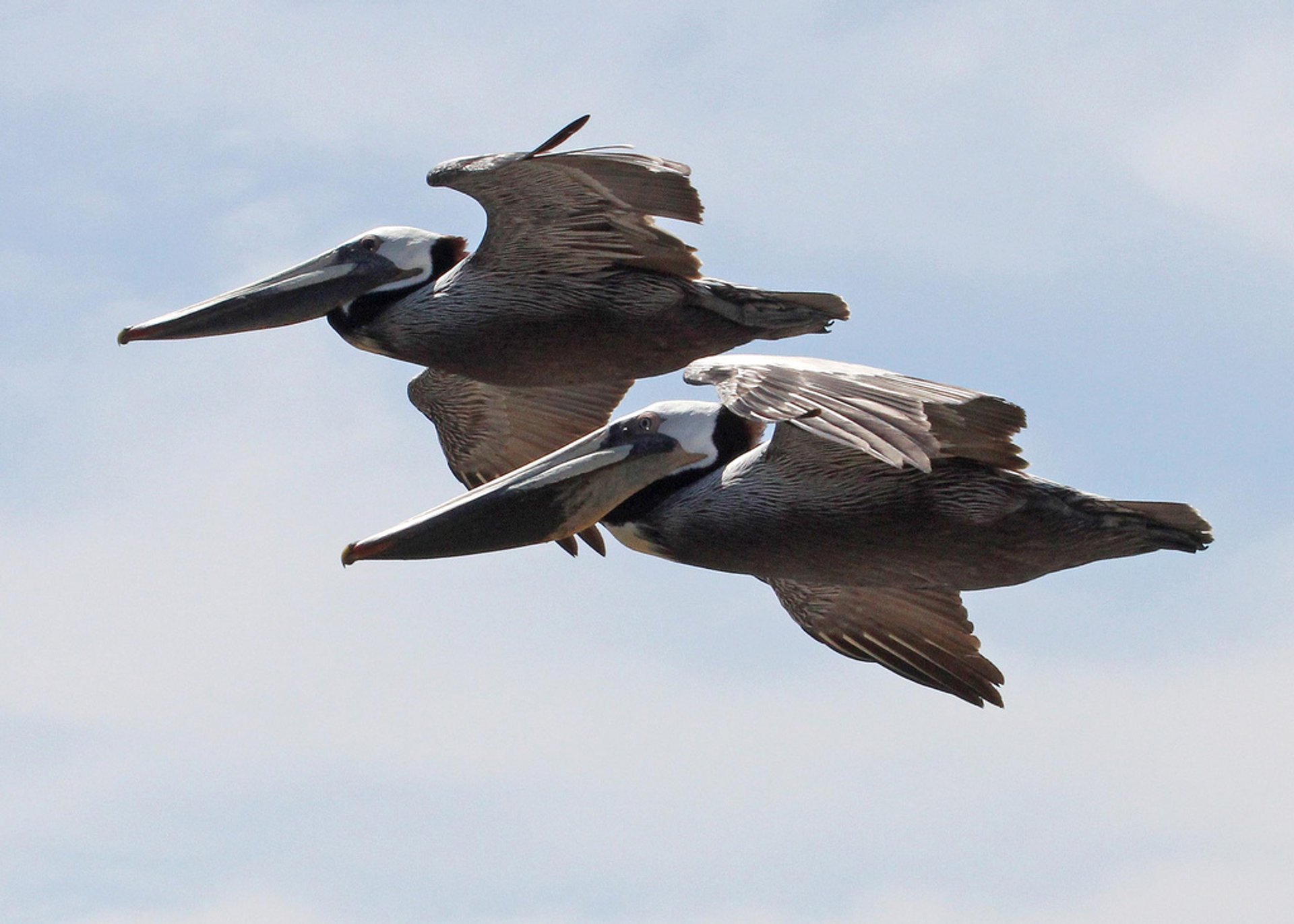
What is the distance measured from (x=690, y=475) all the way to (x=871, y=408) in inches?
86.7

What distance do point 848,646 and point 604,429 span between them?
2105mm

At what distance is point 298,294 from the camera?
47.5 ft

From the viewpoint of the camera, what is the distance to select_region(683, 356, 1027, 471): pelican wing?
32.5ft

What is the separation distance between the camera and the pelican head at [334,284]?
14266mm

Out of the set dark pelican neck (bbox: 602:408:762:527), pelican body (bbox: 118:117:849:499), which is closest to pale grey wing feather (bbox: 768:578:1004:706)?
dark pelican neck (bbox: 602:408:762:527)

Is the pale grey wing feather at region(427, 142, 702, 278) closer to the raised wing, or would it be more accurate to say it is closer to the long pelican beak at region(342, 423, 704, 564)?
the long pelican beak at region(342, 423, 704, 564)

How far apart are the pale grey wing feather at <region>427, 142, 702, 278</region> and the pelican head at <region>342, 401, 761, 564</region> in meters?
1.24

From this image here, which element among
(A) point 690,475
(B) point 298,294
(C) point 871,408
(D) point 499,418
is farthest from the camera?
(D) point 499,418

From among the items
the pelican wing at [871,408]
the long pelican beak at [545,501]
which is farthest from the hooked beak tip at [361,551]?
the pelican wing at [871,408]

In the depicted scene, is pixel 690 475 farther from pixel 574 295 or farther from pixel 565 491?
pixel 574 295

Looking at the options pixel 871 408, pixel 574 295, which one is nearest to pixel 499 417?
pixel 574 295

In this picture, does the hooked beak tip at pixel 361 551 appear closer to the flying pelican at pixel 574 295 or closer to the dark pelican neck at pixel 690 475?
the dark pelican neck at pixel 690 475

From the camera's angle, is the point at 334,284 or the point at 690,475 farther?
the point at 334,284

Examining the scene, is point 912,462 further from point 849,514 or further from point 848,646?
point 848,646
